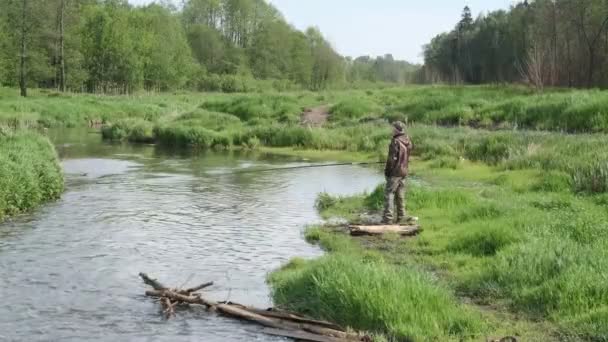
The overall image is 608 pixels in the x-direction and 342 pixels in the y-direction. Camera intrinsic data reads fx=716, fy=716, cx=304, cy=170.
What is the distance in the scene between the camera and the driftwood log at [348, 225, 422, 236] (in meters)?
16.2

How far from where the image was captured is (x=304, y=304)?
438 inches

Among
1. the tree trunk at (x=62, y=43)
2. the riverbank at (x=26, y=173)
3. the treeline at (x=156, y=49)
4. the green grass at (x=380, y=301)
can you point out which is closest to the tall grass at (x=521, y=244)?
the green grass at (x=380, y=301)

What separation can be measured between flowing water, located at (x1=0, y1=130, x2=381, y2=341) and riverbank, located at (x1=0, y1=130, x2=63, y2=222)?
0.49 metres

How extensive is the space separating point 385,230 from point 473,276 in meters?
4.24

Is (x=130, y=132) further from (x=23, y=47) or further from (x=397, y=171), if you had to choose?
(x=397, y=171)

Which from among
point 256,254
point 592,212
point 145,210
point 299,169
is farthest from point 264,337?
point 299,169

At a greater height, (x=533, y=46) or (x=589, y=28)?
(x=589, y=28)

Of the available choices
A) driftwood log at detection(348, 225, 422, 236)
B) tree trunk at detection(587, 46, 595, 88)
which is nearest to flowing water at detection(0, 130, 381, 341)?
driftwood log at detection(348, 225, 422, 236)

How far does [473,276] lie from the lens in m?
12.1

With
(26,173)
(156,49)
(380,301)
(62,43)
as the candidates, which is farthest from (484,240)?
(156,49)

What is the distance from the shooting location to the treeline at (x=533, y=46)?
58.2m

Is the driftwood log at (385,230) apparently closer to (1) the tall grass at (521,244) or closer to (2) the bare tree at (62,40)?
(1) the tall grass at (521,244)

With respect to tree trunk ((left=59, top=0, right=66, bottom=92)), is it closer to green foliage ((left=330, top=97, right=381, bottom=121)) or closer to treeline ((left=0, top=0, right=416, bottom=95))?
treeline ((left=0, top=0, right=416, bottom=95))

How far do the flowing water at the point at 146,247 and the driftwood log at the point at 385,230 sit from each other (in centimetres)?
117
